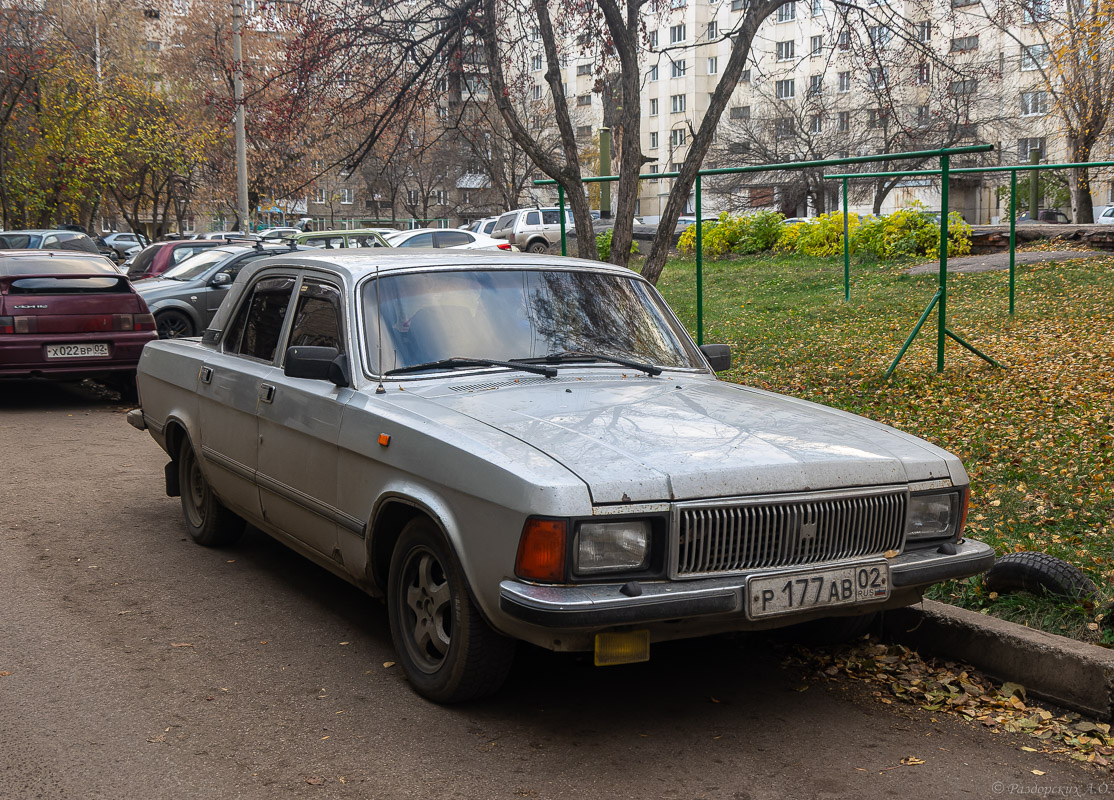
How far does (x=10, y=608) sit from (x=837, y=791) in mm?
3872

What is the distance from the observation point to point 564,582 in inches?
139

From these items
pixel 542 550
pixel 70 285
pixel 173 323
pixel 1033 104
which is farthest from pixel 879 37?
pixel 1033 104

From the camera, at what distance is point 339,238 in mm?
23078

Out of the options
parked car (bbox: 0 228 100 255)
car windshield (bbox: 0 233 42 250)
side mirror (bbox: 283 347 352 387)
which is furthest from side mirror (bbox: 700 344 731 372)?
car windshield (bbox: 0 233 42 250)

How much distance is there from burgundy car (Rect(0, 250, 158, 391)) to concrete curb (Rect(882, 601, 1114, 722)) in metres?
9.53

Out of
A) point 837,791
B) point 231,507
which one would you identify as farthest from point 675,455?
point 231,507

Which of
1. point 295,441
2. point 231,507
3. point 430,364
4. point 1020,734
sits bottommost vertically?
point 1020,734

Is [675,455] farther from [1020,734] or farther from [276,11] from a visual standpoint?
[276,11]

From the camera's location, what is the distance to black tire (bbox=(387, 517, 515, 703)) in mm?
3881

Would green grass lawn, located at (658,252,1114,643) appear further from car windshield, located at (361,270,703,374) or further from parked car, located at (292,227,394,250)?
parked car, located at (292,227,394,250)

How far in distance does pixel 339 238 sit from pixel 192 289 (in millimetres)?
7132

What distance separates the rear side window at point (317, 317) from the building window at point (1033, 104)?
142 feet

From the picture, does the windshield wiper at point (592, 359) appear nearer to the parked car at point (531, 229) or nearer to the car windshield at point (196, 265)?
the car windshield at point (196, 265)

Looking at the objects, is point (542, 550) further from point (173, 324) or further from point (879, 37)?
point (173, 324)
